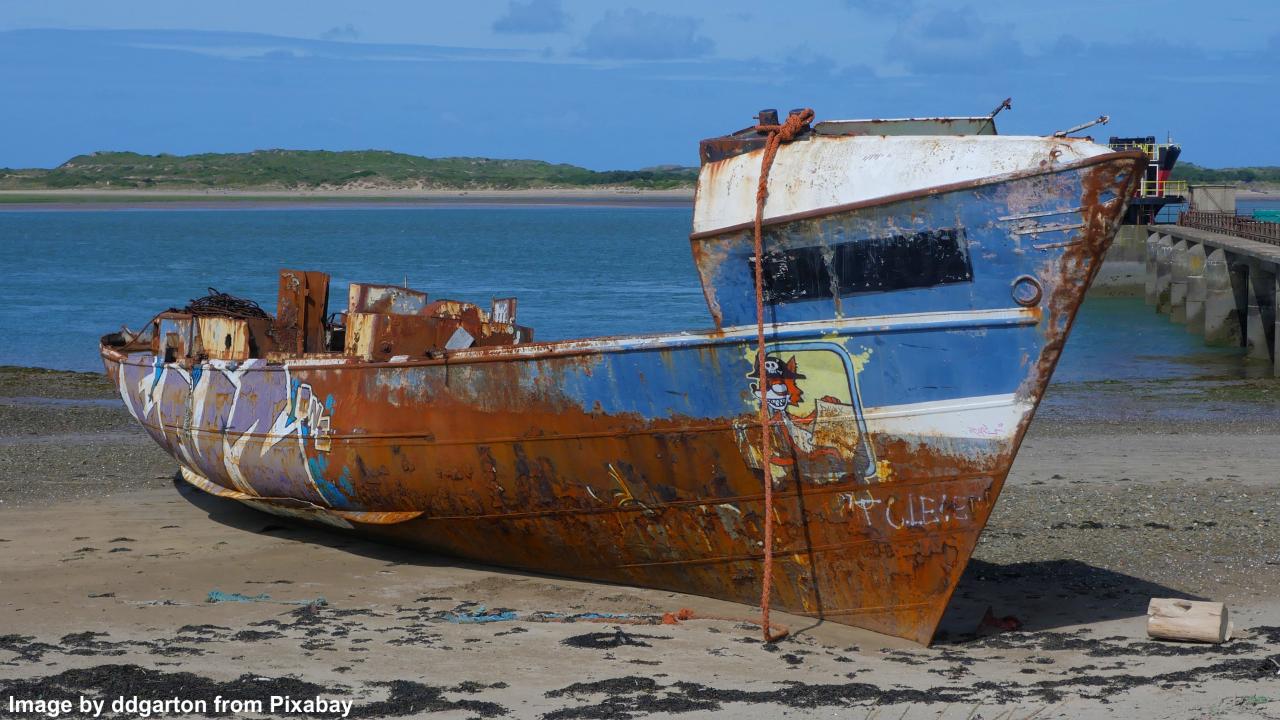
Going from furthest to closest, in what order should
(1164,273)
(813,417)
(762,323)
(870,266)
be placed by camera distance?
(1164,273)
(813,417)
(762,323)
(870,266)

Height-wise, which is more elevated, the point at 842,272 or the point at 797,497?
the point at 842,272

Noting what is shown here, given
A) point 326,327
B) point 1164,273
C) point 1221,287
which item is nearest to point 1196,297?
point 1221,287

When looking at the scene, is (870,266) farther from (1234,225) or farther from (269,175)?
(269,175)

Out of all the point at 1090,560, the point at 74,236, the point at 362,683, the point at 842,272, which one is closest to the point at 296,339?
Answer: the point at 362,683

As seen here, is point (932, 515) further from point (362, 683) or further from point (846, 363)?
point (362, 683)

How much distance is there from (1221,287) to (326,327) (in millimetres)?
24731

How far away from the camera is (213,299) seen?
12.5 meters

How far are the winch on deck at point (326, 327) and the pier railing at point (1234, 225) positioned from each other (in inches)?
948

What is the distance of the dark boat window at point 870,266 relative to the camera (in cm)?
770

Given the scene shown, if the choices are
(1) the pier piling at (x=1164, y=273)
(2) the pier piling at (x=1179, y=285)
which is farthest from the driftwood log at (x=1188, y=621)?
(1) the pier piling at (x=1164, y=273)

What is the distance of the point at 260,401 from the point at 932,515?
18.1 feet

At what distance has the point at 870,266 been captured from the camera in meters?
7.82

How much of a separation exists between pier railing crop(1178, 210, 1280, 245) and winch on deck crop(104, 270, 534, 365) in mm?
24083

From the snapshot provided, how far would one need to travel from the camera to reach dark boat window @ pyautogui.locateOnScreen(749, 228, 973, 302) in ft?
25.2
